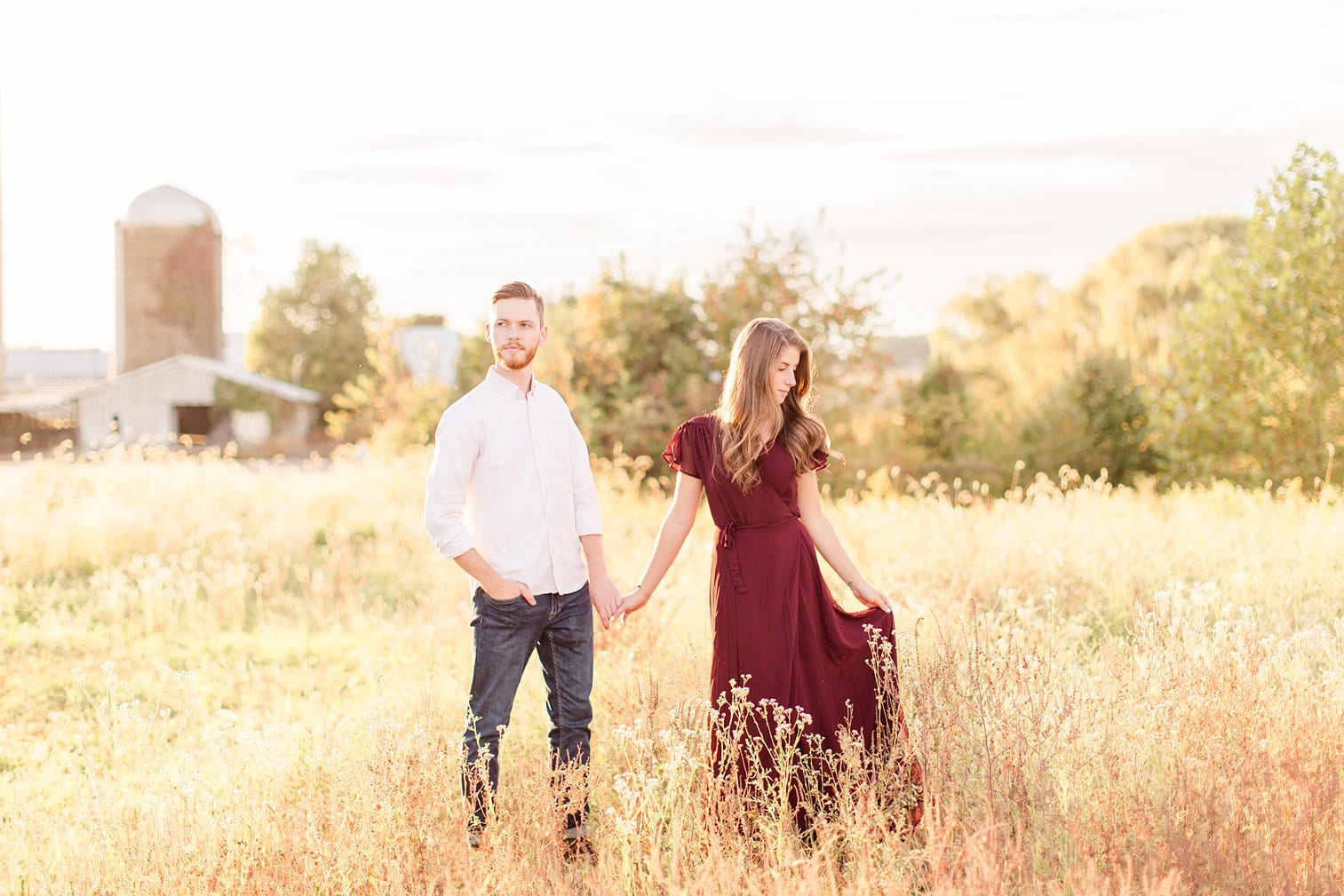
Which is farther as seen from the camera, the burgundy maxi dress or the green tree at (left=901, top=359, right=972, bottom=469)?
the green tree at (left=901, top=359, right=972, bottom=469)

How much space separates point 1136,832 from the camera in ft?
11.4

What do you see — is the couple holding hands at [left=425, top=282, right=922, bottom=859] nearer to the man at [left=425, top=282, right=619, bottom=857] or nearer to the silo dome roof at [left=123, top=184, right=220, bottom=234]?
the man at [left=425, top=282, right=619, bottom=857]

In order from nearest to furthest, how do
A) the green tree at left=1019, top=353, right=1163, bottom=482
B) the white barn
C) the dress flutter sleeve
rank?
the dress flutter sleeve < the green tree at left=1019, top=353, right=1163, bottom=482 < the white barn

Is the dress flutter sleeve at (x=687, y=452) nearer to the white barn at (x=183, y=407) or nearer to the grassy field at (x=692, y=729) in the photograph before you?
the grassy field at (x=692, y=729)

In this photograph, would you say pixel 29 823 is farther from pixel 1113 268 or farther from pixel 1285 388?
pixel 1113 268

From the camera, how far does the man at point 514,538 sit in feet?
12.8

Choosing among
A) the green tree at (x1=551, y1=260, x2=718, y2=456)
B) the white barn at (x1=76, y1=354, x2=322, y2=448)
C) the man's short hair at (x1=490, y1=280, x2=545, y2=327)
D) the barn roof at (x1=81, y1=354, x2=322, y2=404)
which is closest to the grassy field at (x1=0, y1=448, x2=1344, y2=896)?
the man's short hair at (x1=490, y1=280, x2=545, y2=327)

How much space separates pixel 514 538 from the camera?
399 cm

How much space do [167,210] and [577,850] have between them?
1863 inches

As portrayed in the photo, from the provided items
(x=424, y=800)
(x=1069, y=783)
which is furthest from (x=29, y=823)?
(x=1069, y=783)

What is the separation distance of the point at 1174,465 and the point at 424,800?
1211cm

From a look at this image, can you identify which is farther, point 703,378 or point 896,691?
point 703,378

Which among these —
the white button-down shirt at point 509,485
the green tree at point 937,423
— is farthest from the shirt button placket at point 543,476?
the green tree at point 937,423

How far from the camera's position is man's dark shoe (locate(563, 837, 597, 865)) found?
404 centimetres
